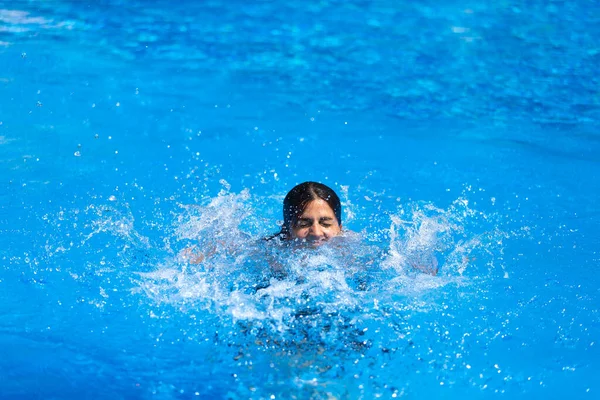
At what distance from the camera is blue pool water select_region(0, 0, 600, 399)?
3.88 meters

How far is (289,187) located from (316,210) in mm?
1723

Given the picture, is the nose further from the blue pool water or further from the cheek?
the blue pool water

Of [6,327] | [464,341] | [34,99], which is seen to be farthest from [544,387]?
[34,99]

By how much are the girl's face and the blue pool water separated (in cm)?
10

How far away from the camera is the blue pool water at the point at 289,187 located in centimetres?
388

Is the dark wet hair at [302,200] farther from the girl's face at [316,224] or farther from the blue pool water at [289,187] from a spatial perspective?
the blue pool water at [289,187]

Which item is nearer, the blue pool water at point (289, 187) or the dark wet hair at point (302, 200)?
the blue pool water at point (289, 187)

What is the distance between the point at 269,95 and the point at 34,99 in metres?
2.19

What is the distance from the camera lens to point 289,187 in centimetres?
588

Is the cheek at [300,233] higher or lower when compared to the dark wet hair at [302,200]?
lower

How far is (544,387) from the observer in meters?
3.86

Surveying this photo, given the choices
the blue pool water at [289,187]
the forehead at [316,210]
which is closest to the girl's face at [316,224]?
the forehead at [316,210]

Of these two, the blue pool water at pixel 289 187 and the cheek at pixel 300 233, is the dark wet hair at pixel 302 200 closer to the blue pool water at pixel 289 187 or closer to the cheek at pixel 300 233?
the cheek at pixel 300 233

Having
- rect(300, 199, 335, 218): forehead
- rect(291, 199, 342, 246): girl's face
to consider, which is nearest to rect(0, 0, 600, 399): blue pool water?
rect(291, 199, 342, 246): girl's face
